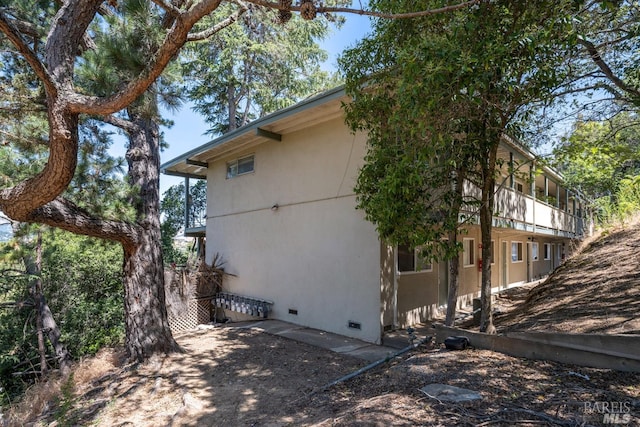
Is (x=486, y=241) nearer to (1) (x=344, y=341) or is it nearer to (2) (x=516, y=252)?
(1) (x=344, y=341)

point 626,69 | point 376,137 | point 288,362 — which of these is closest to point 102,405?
point 288,362

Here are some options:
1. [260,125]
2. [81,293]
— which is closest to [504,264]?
[260,125]

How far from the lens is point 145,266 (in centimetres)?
659

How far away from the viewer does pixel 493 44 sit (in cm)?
422

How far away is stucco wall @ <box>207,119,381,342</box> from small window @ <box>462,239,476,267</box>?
4.72 meters

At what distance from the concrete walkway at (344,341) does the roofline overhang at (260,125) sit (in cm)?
489

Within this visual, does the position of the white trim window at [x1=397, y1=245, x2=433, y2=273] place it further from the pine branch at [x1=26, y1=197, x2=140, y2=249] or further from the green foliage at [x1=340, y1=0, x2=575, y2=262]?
the pine branch at [x1=26, y1=197, x2=140, y2=249]

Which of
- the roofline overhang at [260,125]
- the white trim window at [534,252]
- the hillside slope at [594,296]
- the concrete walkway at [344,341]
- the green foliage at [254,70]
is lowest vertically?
the concrete walkway at [344,341]

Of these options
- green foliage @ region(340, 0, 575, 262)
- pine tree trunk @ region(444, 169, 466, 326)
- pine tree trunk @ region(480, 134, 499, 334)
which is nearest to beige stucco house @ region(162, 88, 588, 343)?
pine tree trunk @ region(480, 134, 499, 334)

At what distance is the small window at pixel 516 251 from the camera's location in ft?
50.1

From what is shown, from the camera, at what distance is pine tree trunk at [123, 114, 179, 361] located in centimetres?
644

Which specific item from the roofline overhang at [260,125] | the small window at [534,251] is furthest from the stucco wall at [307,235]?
the small window at [534,251]

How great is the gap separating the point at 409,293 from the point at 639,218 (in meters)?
8.67

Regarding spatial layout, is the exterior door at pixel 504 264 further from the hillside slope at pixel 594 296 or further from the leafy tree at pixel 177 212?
the leafy tree at pixel 177 212
